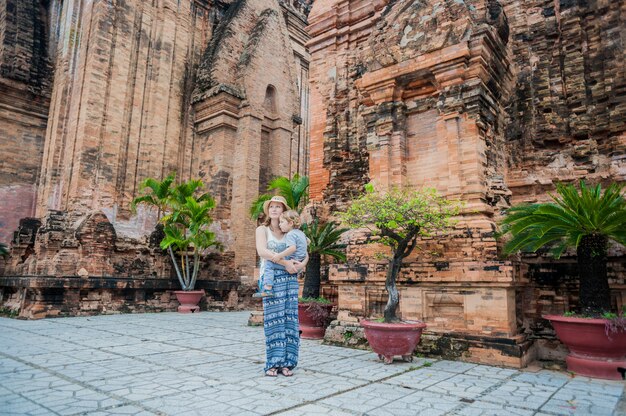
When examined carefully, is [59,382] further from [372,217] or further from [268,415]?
[372,217]

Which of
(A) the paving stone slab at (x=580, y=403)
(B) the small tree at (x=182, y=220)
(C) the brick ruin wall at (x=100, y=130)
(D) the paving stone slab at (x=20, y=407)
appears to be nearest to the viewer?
(D) the paving stone slab at (x=20, y=407)

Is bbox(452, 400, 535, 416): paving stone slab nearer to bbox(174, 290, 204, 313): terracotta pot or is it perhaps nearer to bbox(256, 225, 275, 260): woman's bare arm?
bbox(256, 225, 275, 260): woman's bare arm

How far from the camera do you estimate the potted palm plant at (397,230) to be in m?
5.57

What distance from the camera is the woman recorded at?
4.81 metres

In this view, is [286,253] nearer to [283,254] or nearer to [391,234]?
[283,254]

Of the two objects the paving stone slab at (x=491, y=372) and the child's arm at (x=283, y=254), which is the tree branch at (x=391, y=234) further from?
the paving stone slab at (x=491, y=372)

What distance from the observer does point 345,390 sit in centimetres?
419

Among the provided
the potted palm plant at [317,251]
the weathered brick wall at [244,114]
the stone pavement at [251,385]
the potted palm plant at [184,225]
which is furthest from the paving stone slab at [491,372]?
the weathered brick wall at [244,114]

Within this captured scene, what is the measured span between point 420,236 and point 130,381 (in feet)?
14.9

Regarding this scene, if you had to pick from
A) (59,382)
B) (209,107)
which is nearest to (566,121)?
(59,382)

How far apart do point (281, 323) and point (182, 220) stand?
923cm

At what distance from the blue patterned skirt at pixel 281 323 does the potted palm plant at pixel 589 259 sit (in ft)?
10.1

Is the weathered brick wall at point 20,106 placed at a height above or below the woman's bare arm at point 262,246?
above

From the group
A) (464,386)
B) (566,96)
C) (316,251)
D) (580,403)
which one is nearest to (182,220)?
(316,251)
